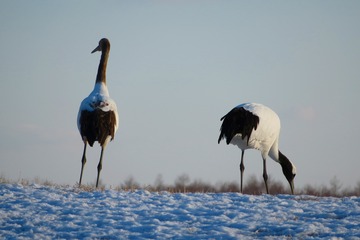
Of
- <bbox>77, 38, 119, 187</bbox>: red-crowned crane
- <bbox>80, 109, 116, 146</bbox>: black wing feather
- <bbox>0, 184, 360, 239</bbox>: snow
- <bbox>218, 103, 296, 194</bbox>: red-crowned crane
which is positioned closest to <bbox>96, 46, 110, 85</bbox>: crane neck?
<bbox>77, 38, 119, 187</bbox>: red-crowned crane

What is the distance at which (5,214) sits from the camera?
1073 centimetres

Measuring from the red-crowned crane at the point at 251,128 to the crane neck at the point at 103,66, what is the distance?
410 centimetres

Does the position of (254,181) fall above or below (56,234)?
above

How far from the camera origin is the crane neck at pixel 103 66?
18.0 metres

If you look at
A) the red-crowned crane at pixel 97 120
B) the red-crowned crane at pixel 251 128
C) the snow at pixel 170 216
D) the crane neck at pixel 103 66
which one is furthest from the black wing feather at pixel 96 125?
the red-crowned crane at pixel 251 128

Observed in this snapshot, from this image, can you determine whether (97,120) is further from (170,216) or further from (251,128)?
(170,216)

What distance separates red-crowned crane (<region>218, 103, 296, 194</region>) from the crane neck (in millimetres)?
4102

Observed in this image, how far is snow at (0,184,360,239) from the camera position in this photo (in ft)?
30.6

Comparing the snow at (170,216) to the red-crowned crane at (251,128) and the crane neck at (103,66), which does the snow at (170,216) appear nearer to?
the red-crowned crane at (251,128)

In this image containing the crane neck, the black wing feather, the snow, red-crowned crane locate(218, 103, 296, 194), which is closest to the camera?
the snow

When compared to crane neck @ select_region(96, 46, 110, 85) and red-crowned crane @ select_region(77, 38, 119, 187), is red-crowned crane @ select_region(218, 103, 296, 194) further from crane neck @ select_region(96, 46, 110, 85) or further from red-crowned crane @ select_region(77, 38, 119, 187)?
crane neck @ select_region(96, 46, 110, 85)

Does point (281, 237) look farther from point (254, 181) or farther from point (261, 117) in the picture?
point (254, 181)

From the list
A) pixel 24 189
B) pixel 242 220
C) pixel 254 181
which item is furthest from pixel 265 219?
pixel 254 181

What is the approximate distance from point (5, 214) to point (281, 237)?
5186 millimetres
